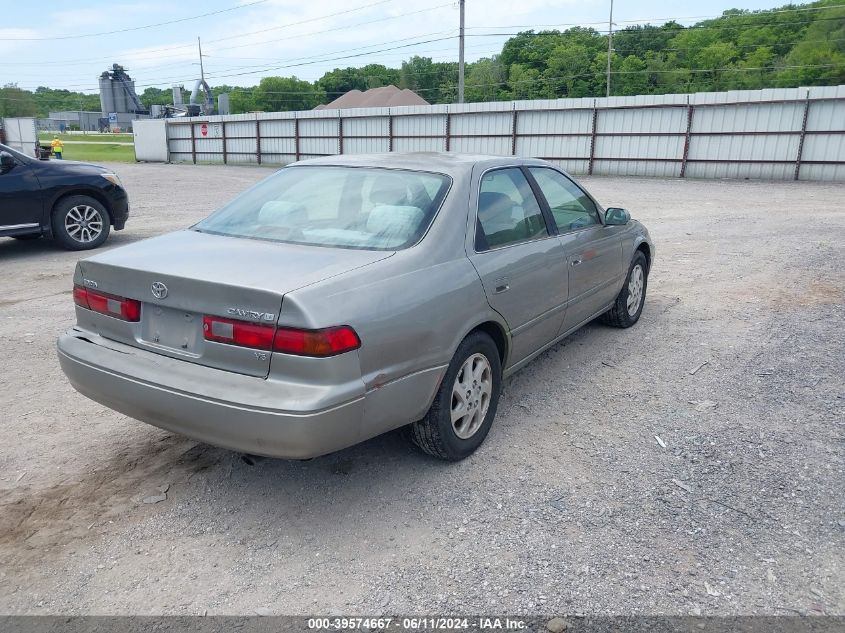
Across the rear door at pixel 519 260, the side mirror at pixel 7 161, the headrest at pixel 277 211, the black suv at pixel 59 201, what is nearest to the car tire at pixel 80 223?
the black suv at pixel 59 201

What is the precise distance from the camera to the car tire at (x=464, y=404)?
336 centimetres

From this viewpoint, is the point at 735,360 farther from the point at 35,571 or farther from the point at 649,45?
the point at 649,45

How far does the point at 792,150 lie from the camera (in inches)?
870

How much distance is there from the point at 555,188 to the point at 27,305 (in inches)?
212

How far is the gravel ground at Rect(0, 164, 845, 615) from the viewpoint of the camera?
8.59 ft

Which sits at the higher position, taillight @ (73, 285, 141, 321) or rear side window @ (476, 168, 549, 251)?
rear side window @ (476, 168, 549, 251)

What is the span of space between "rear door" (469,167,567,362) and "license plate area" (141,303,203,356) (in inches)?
56.6

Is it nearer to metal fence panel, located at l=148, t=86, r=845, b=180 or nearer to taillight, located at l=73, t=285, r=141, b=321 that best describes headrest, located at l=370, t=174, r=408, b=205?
taillight, located at l=73, t=285, r=141, b=321

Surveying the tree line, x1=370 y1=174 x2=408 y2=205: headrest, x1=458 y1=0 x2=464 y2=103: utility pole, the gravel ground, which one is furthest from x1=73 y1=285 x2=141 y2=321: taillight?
the tree line

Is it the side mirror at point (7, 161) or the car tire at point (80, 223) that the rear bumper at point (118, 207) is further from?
the side mirror at point (7, 161)

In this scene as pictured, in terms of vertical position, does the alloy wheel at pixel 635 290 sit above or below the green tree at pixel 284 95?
below

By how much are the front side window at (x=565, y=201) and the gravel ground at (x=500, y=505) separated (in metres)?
1.08

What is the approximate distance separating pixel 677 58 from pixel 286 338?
9279 centimetres

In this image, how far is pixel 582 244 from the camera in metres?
4.74
